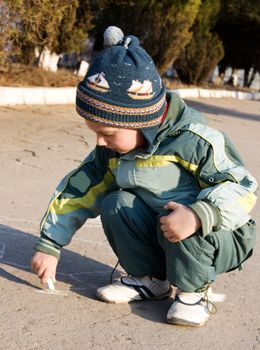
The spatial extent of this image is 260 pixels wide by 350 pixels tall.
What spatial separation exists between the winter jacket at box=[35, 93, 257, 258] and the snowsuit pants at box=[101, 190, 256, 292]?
0.21 ft

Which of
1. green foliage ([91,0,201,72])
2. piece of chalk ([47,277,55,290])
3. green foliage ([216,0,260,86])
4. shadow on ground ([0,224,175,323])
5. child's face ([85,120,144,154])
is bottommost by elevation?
green foliage ([216,0,260,86])

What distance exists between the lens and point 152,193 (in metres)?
2.58

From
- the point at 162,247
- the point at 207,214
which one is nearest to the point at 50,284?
the point at 162,247

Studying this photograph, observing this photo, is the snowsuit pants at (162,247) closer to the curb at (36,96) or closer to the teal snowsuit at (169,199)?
the teal snowsuit at (169,199)

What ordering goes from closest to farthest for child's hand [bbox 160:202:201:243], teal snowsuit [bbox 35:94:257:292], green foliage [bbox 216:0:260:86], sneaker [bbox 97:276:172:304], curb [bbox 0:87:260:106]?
child's hand [bbox 160:202:201:243] → teal snowsuit [bbox 35:94:257:292] → sneaker [bbox 97:276:172:304] → curb [bbox 0:87:260:106] → green foliage [bbox 216:0:260:86]

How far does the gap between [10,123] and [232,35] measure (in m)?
13.1

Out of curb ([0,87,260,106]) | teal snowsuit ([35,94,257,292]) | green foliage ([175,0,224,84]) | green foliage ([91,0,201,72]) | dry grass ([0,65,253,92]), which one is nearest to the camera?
teal snowsuit ([35,94,257,292])

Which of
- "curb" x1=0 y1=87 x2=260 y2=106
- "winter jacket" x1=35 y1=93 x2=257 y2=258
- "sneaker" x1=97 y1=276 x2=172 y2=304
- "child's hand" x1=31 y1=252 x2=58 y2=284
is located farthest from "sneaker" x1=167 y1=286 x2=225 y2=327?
"curb" x1=0 y1=87 x2=260 y2=106

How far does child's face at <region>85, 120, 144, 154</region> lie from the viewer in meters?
2.43

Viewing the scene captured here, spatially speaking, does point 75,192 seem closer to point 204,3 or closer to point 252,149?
point 252,149

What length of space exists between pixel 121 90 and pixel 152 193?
437 mm

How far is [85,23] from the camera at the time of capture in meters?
11.0

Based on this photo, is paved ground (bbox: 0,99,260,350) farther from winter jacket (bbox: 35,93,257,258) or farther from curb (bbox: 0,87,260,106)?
curb (bbox: 0,87,260,106)

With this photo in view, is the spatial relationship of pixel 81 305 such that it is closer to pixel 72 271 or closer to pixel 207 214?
pixel 72 271
